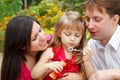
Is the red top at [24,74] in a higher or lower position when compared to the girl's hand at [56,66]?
lower

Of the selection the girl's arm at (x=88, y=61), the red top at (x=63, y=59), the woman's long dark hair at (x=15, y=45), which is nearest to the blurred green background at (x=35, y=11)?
the woman's long dark hair at (x=15, y=45)

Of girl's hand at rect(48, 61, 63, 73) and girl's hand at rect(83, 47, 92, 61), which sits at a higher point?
girl's hand at rect(83, 47, 92, 61)

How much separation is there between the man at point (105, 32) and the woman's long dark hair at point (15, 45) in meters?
0.58

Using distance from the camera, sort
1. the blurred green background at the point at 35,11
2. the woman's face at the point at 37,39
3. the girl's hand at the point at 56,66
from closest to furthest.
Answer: the girl's hand at the point at 56,66 < the woman's face at the point at 37,39 < the blurred green background at the point at 35,11

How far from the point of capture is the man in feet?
10.6

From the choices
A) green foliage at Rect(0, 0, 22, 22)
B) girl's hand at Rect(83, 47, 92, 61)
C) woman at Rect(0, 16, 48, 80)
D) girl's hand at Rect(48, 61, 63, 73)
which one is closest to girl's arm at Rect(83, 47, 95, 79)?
girl's hand at Rect(83, 47, 92, 61)

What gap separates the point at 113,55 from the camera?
136 inches

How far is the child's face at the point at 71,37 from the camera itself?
3.17 meters

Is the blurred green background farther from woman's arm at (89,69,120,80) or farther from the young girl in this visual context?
woman's arm at (89,69,120,80)

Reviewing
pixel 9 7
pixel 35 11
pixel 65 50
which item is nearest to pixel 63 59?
pixel 65 50

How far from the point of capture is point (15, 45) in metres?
3.18

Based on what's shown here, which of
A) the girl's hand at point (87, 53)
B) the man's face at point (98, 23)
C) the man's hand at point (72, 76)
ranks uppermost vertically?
the man's face at point (98, 23)

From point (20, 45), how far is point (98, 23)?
76 cm

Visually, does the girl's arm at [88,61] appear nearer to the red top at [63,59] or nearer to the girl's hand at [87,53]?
the girl's hand at [87,53]
